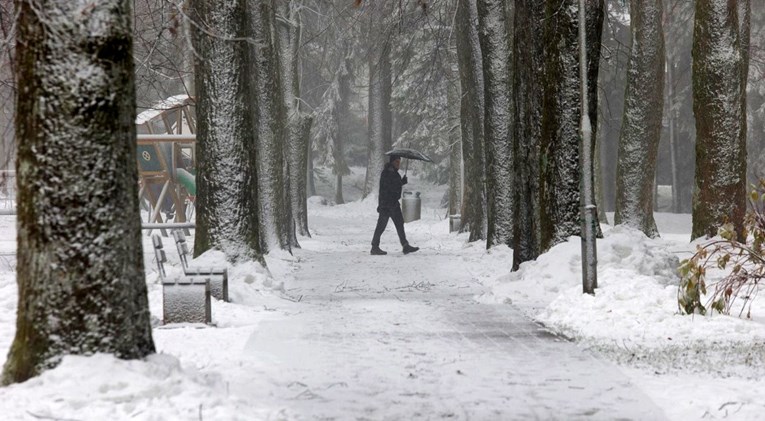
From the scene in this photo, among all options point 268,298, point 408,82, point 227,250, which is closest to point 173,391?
point 268,298

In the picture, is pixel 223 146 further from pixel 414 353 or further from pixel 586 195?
pixel 414 353

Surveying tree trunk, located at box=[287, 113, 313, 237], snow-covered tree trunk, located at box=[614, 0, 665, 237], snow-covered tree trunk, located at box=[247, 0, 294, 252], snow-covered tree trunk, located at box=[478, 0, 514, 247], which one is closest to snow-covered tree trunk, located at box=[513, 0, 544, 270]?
snow-covered tree trunk, located at box=[478, 0, 514, 247]

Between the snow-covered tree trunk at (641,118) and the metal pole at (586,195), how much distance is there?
11.8 m

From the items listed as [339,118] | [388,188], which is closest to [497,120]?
[388,188]

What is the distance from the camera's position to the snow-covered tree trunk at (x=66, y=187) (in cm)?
556

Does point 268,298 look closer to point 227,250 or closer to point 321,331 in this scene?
point 227,250

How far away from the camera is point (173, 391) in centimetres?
558

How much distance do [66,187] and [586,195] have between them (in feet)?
20.9

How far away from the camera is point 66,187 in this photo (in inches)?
219

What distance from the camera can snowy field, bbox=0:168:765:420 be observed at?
18.2 feet

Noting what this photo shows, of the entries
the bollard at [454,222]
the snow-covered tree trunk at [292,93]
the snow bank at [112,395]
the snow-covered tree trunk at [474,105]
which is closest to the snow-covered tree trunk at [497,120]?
the snow-covered tree trunk at [474,105]

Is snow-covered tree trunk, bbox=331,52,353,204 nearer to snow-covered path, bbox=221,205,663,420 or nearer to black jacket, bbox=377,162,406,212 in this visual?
black jacket, bbox=377,162,406,212

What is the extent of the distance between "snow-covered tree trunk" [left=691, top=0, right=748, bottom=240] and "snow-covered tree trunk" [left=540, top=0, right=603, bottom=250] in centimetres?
362

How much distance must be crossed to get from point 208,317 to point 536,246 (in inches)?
229
